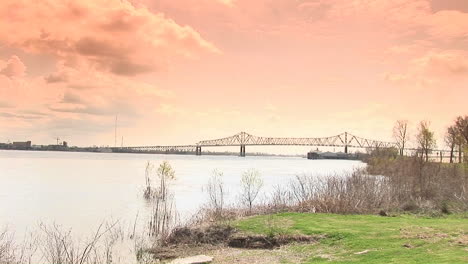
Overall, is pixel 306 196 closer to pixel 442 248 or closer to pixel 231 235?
pixel 231 235

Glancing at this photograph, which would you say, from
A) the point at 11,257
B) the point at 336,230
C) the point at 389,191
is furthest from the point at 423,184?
the point at 11,257

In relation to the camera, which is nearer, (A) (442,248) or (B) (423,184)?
(A) (442,248)

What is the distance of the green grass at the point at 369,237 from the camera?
43.5 ft

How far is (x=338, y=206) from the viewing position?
23625 millimetres

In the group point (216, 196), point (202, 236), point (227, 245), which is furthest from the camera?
point (216, 196)

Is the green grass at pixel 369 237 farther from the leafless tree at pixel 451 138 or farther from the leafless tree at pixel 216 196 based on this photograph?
the leafless tree at pixel 451 138

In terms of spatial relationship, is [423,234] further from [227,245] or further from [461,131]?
[461,131]

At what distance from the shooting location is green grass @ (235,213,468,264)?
13266 millimetres

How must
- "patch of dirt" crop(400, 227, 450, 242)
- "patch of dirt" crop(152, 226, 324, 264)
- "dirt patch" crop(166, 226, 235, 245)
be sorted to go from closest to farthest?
"patch of dirt" crop(400, 227, 450, 242), "patch of dirt" crop(152, 226, 324, 264), "dirt patch" crop(166, 226, 235, 245)

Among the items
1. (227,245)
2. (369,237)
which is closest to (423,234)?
(369,237)

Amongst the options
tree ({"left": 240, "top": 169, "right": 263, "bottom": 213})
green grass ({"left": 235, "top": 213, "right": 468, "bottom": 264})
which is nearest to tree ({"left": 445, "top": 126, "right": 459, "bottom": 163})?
tree ({"left": 240, "top": 169, "right": 263, "bottom": 213})

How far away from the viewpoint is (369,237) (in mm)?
16281

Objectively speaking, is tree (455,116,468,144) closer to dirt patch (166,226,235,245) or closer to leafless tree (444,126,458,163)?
leafless tree (444,126,458,163)

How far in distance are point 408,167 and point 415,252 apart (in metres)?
24.0
